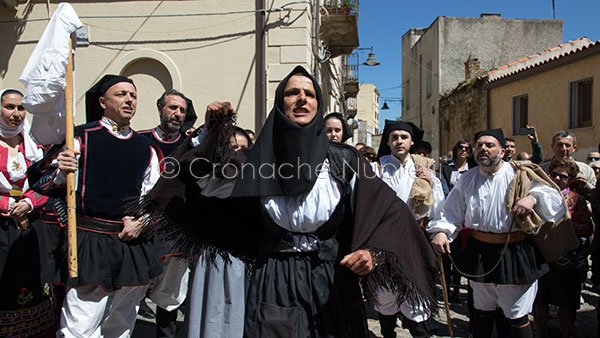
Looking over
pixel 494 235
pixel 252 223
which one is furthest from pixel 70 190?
pixel 494 235

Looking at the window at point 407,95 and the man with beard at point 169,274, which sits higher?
the window at point 407,95

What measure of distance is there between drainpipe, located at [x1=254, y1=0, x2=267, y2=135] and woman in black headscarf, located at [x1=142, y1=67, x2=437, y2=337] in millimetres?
7369

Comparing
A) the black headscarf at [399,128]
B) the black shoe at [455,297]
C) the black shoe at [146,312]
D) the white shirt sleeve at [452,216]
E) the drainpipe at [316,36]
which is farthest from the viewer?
the drainpipe at [316,36]

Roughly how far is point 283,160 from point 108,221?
1.53 meters

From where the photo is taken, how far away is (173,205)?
278cm

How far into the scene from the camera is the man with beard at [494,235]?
4.08 metres

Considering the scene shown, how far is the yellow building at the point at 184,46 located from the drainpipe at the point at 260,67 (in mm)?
19

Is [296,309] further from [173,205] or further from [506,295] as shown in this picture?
[506,295]

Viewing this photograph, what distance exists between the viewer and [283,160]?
2613 mm

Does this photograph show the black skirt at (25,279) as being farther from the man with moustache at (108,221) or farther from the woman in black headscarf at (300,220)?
the woman in black headscarf at (300,220)

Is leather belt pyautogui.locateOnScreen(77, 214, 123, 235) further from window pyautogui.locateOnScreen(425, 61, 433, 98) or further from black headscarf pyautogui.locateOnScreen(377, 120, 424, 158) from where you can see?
window pyautogui.locateOnScreen(425, 61, 433, 98)

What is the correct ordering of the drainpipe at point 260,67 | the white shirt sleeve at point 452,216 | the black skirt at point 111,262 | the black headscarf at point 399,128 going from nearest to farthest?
the black skirt at point 111,262, the white shirt sleeve at point 452,216, the black headscarf at point 399,128, the drainpipe at point 260,67

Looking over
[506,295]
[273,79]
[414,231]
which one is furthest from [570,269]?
[273,79]

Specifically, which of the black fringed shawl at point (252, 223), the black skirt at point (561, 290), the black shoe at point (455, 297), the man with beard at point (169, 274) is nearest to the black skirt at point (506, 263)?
the black skirt at point (561, 290)
